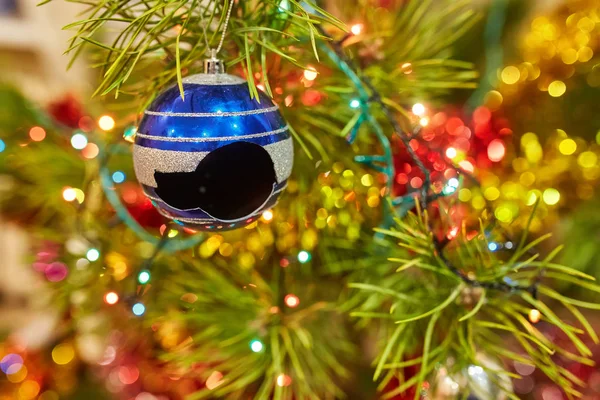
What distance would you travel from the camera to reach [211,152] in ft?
0.90

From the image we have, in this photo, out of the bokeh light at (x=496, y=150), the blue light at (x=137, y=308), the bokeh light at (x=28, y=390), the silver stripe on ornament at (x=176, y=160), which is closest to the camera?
the silver stripe on ornament at (x=176, y=160)

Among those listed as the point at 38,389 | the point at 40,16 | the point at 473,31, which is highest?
the point at 473,31

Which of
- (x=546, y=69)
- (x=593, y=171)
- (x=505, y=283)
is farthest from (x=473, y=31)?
(x=505, y=283)

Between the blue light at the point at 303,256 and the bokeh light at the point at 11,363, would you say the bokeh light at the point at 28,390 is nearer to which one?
the bokeh light at the point at 11,363

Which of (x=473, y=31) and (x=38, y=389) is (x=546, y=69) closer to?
(x=473, y=31)

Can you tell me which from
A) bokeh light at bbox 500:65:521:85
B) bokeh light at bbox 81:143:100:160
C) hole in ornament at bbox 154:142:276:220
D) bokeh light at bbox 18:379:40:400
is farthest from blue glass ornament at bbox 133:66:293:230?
bokeh light at bbox 18:379:40:400

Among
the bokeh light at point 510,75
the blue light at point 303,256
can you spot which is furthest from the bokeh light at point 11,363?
the bokeh light at point 510,75

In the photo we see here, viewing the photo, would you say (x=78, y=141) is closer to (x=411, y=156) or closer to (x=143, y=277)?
(x=143, y=277)

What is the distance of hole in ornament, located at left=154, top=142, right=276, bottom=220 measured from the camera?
28cm

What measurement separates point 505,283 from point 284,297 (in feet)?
0.64

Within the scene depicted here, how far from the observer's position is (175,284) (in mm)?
466

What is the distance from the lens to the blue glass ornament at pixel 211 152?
0.27 meters

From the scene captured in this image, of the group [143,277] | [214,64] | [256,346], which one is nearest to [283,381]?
[256,346]

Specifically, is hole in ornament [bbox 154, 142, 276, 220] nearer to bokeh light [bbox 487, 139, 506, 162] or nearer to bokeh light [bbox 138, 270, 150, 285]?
bokeh light [bbox 138, 270, 150, 285]
